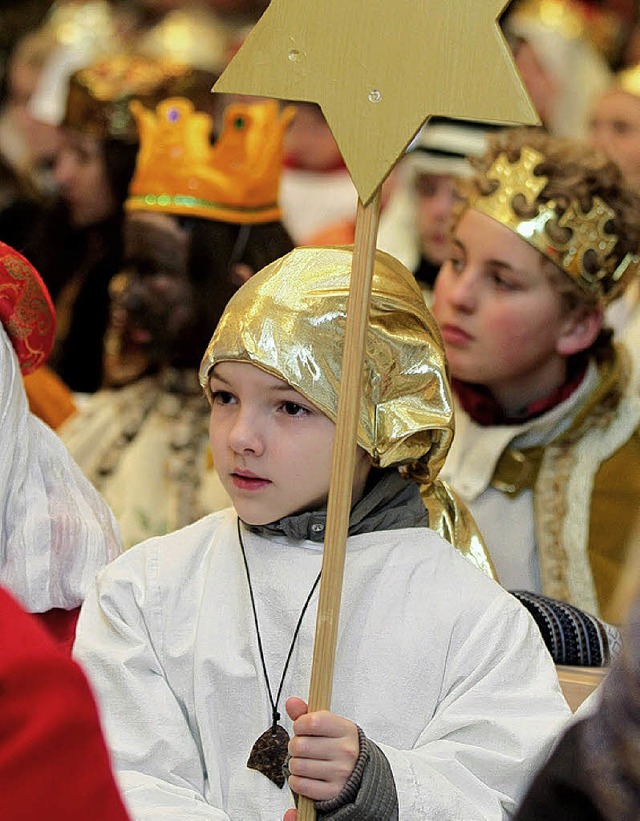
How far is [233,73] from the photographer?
1.81 m

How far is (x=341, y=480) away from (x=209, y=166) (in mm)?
1664

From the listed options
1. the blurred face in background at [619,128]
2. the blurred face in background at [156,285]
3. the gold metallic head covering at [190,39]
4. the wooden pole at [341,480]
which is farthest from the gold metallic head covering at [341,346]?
the gold metallic head covering at [190,39]

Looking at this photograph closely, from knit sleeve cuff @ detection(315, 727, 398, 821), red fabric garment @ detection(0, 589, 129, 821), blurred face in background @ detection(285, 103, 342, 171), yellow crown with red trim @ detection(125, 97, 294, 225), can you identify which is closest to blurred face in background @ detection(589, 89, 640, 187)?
yellow crown with red trim @ detection(125, 97, 294, 225)

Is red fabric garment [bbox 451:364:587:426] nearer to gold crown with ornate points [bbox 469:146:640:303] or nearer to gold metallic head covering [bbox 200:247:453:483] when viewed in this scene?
gold crown with ornate points [bbox 469:146:640:303]

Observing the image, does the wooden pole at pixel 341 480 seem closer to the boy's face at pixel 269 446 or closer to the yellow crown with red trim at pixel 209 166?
the boy's face at pixel 269 446

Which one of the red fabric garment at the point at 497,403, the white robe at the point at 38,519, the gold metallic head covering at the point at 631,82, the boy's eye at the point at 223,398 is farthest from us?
the gold metallic head covering at the point at 631,82

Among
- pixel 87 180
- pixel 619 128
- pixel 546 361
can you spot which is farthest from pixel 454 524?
pixel 87 180

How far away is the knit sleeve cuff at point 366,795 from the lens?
66.2 inches

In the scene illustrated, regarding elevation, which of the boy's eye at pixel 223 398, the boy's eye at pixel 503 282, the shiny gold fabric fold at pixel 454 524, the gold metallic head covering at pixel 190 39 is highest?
the boy's eye at pixel 223 398

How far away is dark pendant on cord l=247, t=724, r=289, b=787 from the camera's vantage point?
1.82 meters

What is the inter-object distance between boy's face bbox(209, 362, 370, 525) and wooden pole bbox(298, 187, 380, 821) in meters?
0.14

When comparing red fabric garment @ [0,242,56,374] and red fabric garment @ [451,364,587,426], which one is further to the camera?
red fabric garment @ [451,364,587,426]

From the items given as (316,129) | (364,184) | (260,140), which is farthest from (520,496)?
(316,129)

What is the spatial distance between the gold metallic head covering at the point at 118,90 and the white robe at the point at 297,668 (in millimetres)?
2697
